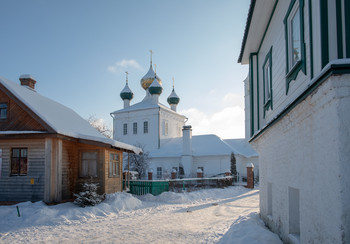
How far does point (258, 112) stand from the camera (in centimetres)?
985

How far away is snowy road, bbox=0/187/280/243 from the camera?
8.14 metres

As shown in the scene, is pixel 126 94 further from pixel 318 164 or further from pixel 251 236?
pixel 318 164

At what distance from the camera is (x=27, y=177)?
13.1m

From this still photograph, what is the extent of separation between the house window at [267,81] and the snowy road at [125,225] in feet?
10.3

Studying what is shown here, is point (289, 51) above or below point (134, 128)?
below

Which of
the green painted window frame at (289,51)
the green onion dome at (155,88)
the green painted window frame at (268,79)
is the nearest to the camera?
the green painted window frame at (289,51)

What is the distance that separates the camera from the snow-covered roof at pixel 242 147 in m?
33.6

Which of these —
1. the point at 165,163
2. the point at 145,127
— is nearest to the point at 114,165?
the point at 165,163

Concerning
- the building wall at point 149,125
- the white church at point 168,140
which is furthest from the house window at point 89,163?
the building wall at point 149,125

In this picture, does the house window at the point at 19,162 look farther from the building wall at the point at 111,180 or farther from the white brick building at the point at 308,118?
the white brick building at the point at 308,118

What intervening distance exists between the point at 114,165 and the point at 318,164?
1369cm

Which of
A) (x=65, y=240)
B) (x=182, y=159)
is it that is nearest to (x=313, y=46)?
(x=65, y=240)

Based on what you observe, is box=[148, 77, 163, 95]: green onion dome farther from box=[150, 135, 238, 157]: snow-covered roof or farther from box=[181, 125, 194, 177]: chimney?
box=[181, 125, 194, 177]: chimney

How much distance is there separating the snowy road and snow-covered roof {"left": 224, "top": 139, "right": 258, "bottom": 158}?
20.3m
